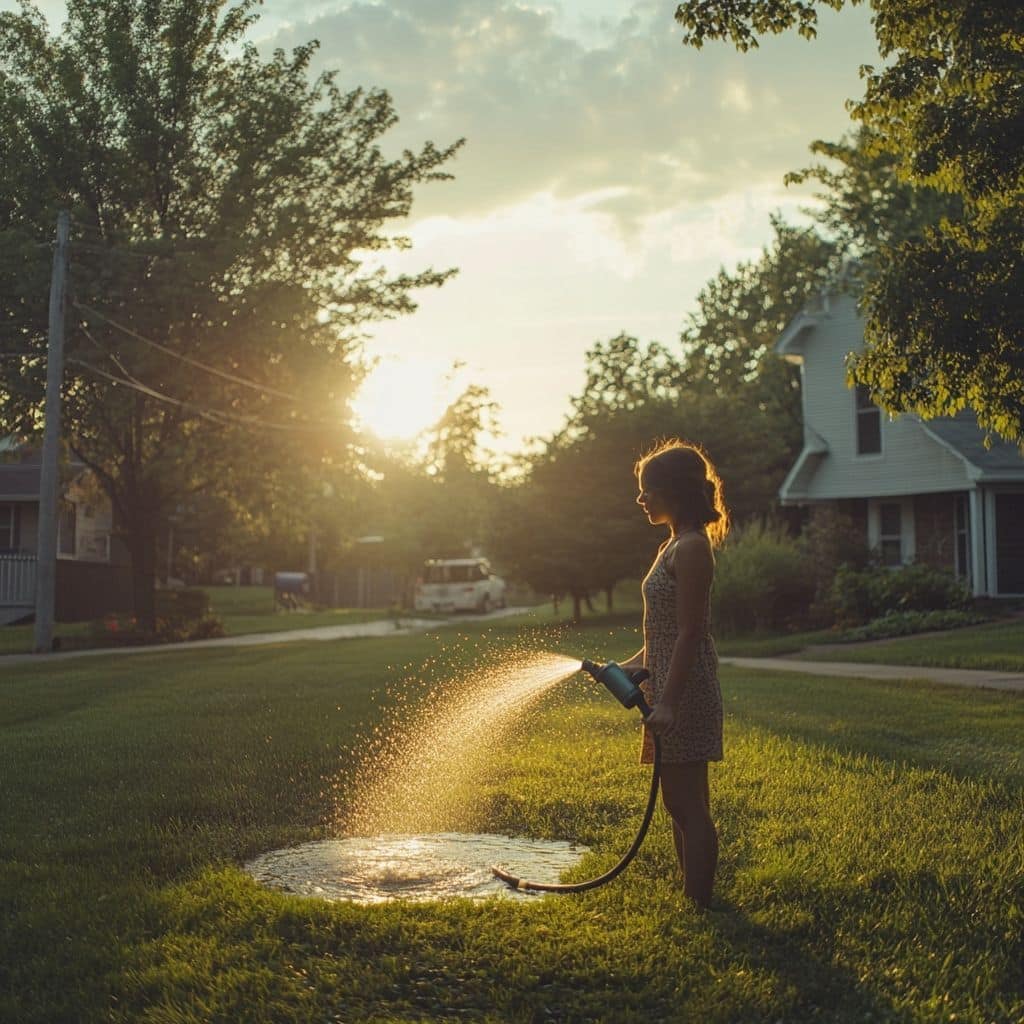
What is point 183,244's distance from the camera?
2470 cm

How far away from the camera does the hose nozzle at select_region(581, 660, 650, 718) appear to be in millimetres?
4938

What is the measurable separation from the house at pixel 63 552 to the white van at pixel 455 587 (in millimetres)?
10522

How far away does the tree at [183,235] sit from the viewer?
25.0 meters

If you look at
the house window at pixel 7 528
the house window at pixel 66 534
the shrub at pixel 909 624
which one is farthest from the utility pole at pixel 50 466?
the house window at pixel 66 534

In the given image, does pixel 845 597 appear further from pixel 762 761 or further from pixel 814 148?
pixel 762 761

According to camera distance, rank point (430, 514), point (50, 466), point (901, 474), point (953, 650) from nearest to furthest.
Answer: point (953, 650) < point (50, 466) < point (901, 474) < point (430, 514)

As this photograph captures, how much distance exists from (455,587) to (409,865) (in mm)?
40687

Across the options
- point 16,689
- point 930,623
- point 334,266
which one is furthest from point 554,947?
point 334,266

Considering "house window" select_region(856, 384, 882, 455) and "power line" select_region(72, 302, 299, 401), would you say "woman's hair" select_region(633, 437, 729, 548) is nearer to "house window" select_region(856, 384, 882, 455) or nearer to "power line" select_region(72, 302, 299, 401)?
Result: "power line" select_region(72, 302, 299, 401)

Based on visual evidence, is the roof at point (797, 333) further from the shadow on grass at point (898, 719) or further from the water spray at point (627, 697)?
the water spray at point (627, 697)

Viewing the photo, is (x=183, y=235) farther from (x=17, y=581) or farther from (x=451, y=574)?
(x=451, y=574)

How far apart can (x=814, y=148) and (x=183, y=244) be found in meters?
13.5

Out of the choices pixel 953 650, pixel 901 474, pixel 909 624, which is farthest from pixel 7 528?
pixel 953 650

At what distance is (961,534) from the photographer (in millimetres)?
28266
